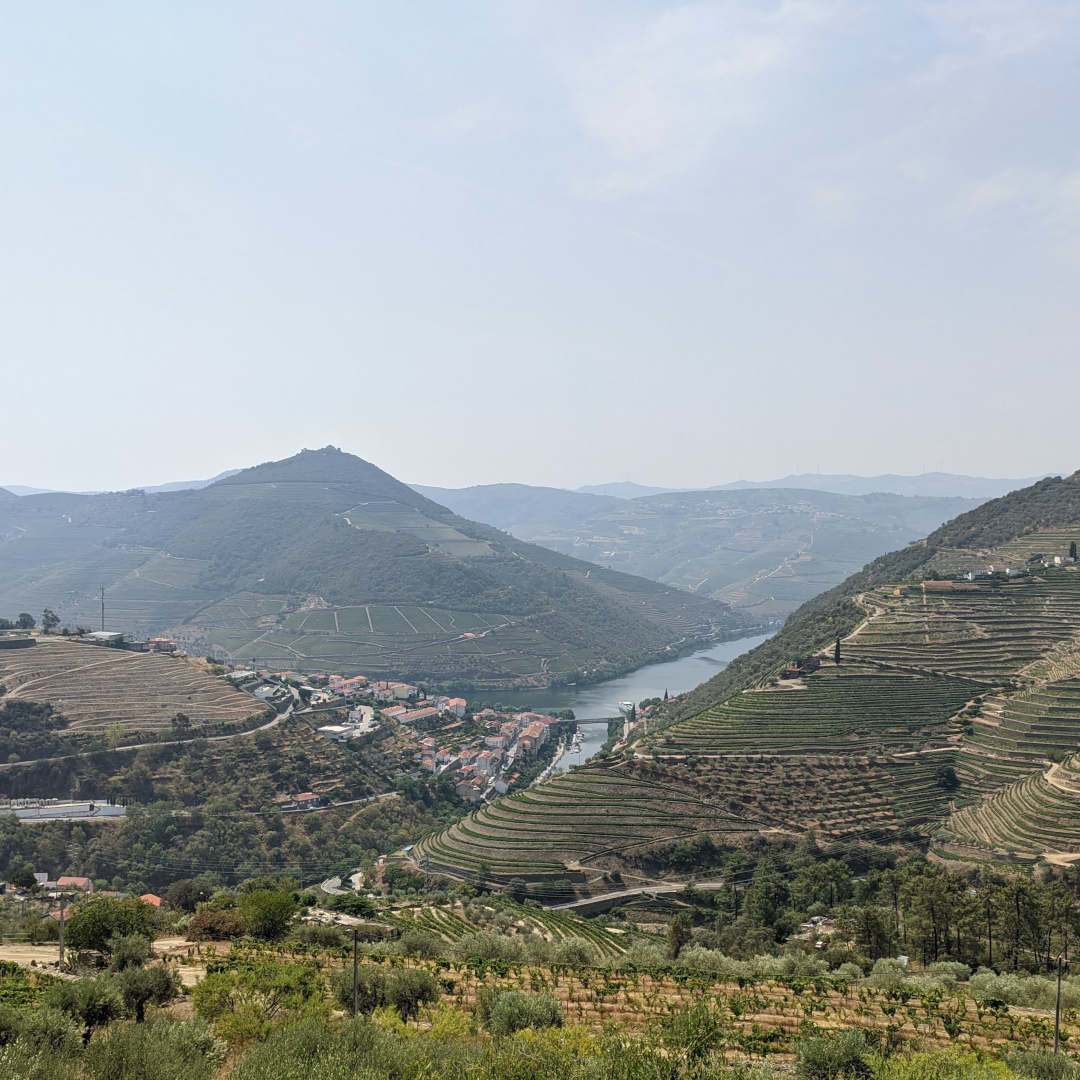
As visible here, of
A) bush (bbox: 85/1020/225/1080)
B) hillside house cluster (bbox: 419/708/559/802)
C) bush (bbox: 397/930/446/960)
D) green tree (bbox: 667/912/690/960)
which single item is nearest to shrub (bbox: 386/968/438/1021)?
bush (bbox: 397/930/446/960)

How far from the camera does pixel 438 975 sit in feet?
81.7

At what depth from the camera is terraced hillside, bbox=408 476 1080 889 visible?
45.6 m

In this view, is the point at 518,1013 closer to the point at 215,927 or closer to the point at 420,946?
the point at 420,946

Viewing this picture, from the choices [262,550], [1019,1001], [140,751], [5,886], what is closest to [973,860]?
[1019,1001]

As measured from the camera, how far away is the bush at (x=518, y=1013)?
2053cm

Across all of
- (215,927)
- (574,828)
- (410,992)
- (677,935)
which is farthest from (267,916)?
(574,828)

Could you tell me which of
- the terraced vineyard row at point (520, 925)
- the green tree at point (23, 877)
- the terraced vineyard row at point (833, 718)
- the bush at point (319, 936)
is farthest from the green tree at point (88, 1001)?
the terraced vineyard row at point (833, 718)

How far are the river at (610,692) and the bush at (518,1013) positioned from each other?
69102 millimetres

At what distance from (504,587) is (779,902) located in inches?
5140

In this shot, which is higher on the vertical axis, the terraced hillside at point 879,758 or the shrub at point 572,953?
the terraced hillside at point 879,758

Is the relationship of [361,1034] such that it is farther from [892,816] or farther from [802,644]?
[802,644]

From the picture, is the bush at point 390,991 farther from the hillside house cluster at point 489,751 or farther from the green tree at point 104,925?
the hillside house cluster at point 489,751

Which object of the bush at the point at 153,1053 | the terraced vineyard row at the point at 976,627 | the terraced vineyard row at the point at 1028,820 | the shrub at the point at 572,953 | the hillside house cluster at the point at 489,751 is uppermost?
the terraced vineyard row at the point at 976,627

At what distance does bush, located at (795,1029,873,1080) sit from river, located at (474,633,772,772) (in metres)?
72.2
